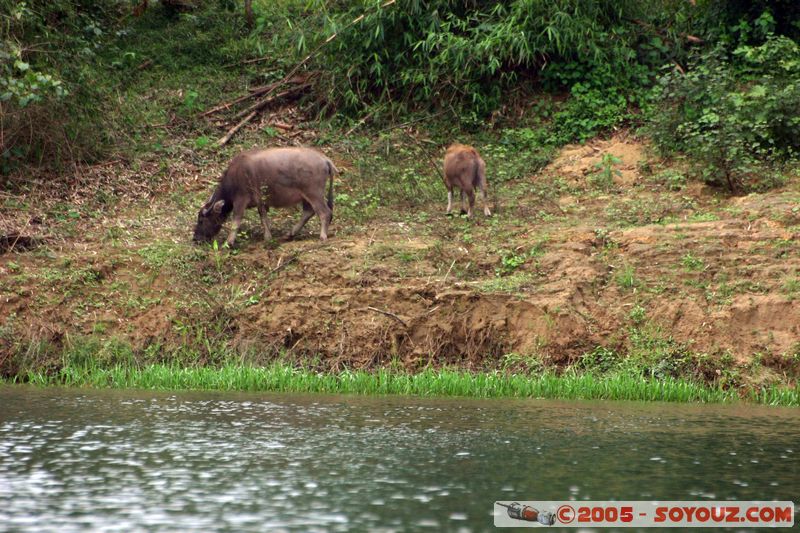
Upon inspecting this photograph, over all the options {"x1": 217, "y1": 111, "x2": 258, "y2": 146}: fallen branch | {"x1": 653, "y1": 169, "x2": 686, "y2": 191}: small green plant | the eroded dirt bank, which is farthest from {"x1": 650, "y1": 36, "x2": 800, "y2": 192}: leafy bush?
{"x1": 217, "y1": 111, "x2": 258, "y2": 146}: fallen branch

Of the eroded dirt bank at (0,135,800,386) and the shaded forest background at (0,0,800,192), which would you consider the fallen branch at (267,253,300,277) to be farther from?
the shaded forest background at (0,0,800,192)

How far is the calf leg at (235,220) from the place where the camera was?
44.4 ft

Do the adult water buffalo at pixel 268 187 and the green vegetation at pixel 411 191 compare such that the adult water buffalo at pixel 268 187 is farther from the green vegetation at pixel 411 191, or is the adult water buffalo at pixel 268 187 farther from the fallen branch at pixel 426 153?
the fallen branch at pixel 426 153

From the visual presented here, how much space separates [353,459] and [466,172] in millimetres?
7579

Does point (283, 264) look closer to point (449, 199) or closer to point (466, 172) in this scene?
point (449, 199)

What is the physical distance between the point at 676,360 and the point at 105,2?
Answer: 43.1 ft

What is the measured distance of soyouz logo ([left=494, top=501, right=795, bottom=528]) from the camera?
5770 millimetres

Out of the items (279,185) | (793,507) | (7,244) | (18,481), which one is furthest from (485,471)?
(7,244)

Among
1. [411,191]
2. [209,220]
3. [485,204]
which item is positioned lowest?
[209,220]

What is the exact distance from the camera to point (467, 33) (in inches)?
691

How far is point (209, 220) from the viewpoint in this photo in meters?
13.7

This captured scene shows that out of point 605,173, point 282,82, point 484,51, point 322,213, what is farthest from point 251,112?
point 605,173

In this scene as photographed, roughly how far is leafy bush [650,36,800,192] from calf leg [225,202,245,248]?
6.20 meters

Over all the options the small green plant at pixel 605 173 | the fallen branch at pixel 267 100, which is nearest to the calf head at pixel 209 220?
the fallen branch at pixel 267 100
